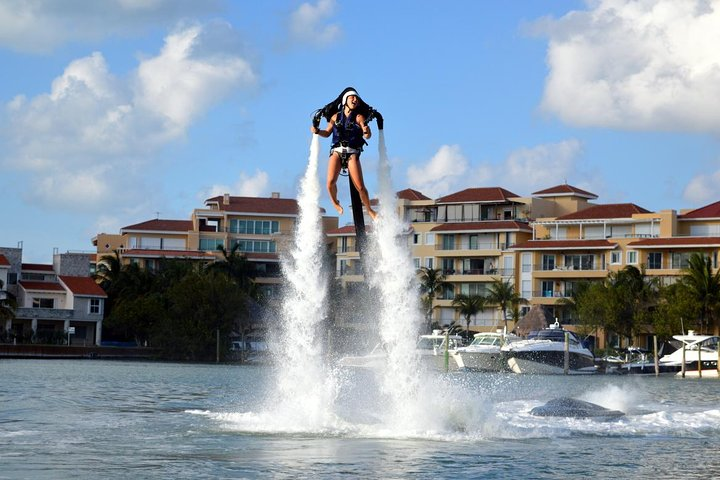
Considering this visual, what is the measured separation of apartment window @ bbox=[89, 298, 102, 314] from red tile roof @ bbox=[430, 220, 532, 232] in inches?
1515

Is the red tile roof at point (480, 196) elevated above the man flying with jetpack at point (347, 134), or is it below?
above

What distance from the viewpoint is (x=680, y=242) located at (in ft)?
411

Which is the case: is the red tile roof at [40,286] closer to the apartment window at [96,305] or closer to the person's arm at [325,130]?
the apartment window at [96,305]

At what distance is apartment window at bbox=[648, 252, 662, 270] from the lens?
417 feet

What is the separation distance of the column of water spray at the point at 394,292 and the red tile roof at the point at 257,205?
133 meters

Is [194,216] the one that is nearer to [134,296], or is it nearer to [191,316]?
[134,296]

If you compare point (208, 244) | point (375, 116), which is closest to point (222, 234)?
point (208, 244)

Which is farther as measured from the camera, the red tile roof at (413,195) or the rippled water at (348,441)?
the red tile roof at (413,195)

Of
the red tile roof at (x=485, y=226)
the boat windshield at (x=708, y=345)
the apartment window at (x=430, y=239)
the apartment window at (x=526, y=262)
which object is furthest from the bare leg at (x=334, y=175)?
the apartment window at (x=430, y=239)

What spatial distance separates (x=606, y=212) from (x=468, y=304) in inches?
720

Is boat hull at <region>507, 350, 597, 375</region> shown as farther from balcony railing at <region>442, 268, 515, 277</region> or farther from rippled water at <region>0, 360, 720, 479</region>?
rippled water at <region>0, 360, 720, 479</region>

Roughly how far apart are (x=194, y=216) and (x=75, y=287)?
125ft

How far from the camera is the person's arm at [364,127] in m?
26.0

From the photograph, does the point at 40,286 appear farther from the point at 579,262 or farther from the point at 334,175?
the point at 334,175
